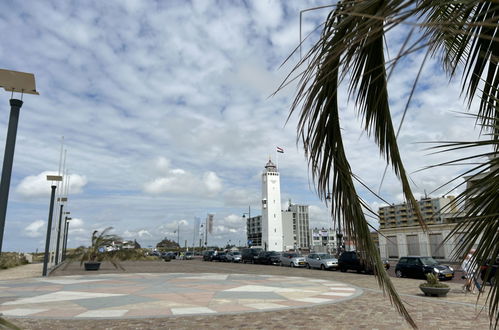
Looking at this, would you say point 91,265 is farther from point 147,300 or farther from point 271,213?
point 271,213

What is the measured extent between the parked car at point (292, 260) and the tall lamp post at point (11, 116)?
29.5 m

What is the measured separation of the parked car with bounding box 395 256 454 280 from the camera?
63.7ft

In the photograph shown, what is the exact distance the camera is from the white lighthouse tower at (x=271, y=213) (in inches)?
3103

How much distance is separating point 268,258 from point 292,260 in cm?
548

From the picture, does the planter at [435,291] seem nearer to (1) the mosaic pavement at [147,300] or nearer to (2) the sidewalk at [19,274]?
(1) the mosaic pavement at [147,300]

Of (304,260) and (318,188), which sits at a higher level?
(318,188)

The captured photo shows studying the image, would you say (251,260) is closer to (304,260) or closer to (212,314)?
(304,260)

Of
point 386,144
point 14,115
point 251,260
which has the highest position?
point 14,115

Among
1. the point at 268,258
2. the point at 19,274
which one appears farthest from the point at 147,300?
the point at 268,258

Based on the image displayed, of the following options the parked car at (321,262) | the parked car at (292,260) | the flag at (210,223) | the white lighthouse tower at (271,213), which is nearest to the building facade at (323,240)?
the parked car at (292,260)

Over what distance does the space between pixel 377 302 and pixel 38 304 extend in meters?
10.2

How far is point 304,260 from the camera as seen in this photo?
3381 centimetres

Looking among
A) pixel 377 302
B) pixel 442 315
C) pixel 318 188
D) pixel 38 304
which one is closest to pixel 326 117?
pixel 318 188

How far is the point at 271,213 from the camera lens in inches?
3113
